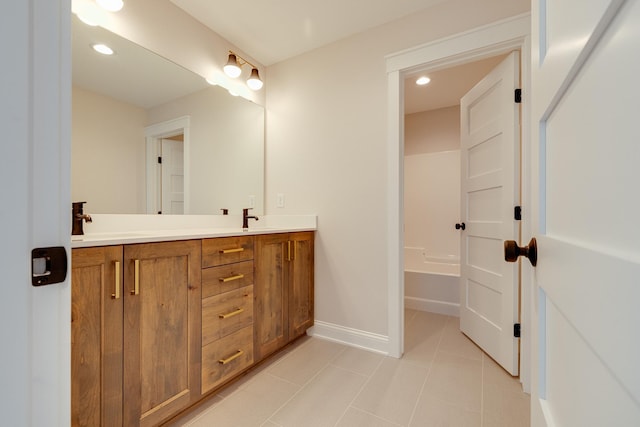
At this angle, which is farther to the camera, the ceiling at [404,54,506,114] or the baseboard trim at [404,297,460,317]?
the baseboard trim at [404,297,460,317]

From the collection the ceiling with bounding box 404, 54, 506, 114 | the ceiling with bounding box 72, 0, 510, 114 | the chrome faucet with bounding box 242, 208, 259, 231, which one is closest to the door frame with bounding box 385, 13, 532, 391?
the ceiling with bounding box 72, 0, 510, 114

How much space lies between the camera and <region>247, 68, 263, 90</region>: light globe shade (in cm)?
222

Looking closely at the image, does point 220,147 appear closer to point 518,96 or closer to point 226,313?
point 226,313

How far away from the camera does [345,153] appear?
2104 millimetres

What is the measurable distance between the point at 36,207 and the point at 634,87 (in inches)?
32.3

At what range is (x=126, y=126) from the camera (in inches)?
62.6

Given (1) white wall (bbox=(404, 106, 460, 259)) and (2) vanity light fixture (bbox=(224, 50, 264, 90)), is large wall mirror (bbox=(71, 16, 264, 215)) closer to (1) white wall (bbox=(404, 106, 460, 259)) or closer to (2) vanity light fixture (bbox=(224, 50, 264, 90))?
(2) vanity light fixture (bbox=(224, 50, 264, 90))

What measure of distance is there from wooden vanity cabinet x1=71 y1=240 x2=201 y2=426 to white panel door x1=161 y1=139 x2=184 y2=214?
2.26 feet

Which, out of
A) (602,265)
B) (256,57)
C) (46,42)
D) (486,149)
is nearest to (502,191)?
(486,149)

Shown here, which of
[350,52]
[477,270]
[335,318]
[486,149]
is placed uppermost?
[350,52]

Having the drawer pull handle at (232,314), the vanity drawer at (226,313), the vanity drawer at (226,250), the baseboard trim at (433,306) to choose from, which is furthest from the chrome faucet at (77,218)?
the baseboard trim at (433,306)

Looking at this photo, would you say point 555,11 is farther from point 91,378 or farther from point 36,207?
point 91,378

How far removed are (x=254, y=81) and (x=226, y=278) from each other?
1696 millimetres

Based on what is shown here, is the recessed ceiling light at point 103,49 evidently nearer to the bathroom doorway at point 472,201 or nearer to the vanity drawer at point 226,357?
the vanity drawer at point 226,357
